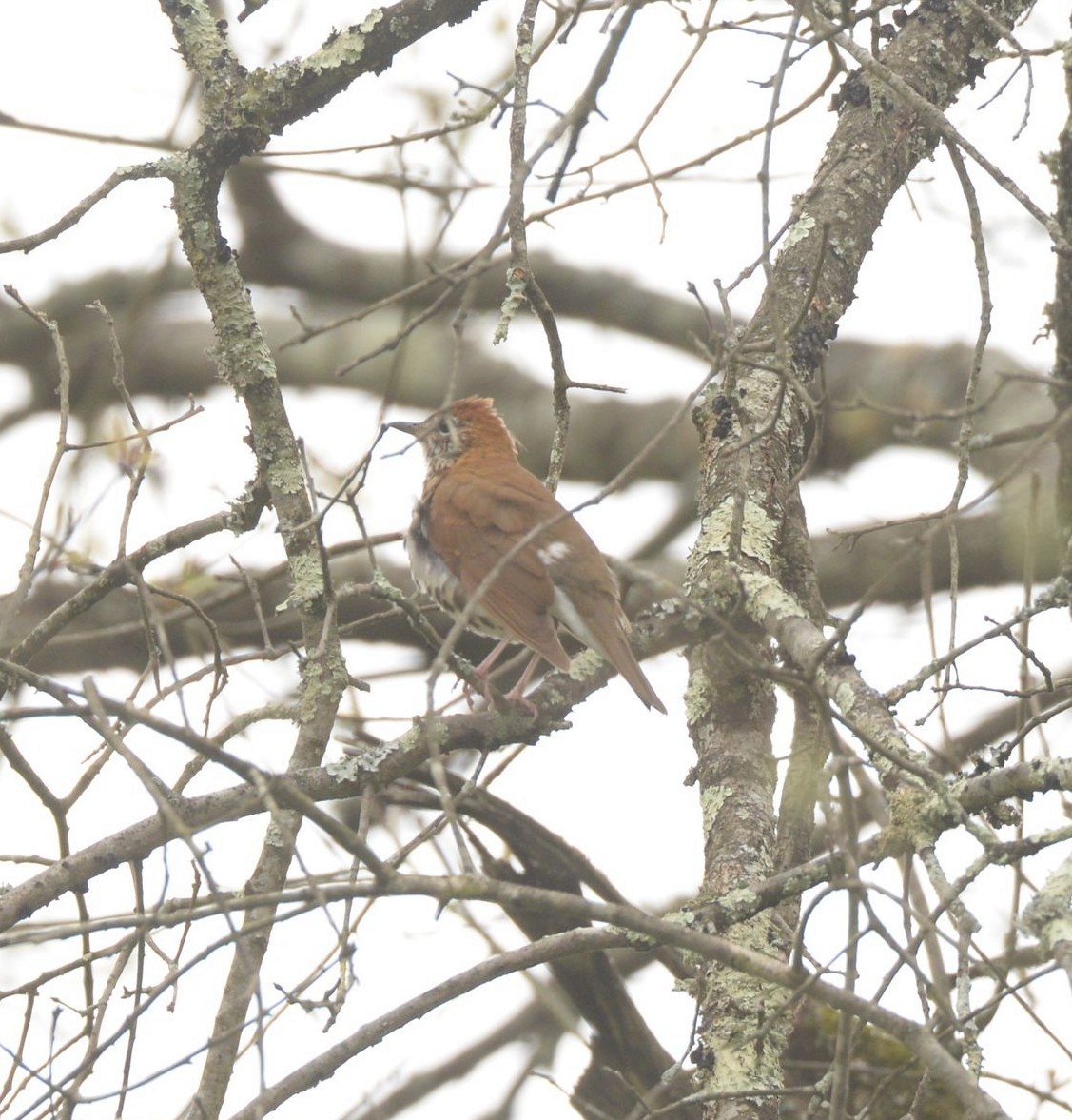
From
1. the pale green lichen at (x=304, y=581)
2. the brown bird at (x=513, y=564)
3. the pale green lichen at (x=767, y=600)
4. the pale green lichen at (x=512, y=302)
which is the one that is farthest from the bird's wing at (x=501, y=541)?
the pale green lichen at (x=512, y=302)

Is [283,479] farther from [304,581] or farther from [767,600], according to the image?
[767,600]

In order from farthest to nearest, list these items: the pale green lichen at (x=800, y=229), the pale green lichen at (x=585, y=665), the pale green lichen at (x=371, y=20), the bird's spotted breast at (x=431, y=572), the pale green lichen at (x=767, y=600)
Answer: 1. the bird's spotted breast at (x=431, y=572)
2. the pale green lichen at (x=800, y=229)
3. the pale green lichen at (x=585, y=665)
4. the pale green lichen at (x=371, y=20)
5. the pale green lichen at (x=767, y=600)

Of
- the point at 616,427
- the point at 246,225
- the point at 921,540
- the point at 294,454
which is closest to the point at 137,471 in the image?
the point at 294,454

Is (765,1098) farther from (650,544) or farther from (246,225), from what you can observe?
(246,225)

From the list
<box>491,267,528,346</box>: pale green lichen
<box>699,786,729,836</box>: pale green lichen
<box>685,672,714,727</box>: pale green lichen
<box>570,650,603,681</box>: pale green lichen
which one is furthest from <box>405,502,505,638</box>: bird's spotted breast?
<box>491,267,528,346</box>: pale green lichen

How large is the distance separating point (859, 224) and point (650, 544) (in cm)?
537

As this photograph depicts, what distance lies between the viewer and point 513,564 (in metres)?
5.93

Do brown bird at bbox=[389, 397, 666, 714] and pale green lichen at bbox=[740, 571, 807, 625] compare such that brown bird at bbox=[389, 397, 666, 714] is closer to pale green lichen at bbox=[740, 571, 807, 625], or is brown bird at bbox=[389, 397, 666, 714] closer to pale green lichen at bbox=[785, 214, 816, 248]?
pale green lichen at bbox=[740, 571, 807, 625]

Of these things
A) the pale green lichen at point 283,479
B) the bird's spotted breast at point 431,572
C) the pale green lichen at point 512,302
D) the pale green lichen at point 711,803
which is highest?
the bird's spotted breast at point 431,572

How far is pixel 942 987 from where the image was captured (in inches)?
103

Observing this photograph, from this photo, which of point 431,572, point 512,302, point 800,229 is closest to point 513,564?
point 431,572

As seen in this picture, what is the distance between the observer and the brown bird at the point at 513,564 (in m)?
5.36

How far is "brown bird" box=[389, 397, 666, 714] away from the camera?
5.36 meters

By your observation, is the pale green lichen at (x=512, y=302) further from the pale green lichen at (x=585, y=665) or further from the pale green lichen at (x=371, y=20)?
the pale green lichen at (x=585, y=665)
